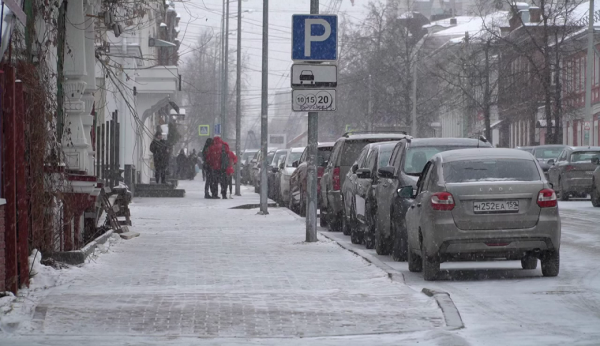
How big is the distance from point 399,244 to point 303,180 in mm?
11298

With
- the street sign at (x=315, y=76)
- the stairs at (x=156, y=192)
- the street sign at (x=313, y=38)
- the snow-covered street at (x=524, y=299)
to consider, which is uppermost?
the street sign at (x=313, y=38)

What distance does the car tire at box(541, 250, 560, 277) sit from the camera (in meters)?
13.1

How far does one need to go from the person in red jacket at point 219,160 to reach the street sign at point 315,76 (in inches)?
827

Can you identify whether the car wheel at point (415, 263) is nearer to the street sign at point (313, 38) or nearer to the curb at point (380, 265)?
the curb at point (380, 265)

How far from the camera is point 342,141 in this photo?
2298 cm

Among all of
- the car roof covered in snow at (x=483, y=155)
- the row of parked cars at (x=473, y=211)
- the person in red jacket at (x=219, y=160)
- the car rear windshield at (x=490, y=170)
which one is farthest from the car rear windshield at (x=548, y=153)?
the car rear windshield at (x=490, y=170)

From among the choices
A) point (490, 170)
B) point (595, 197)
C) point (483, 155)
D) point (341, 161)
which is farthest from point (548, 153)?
point (490, 170)

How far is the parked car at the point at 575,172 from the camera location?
35.8 meters

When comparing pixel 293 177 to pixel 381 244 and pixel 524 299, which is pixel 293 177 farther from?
pixel 524 299

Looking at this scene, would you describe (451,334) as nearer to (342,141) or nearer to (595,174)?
(342,141)

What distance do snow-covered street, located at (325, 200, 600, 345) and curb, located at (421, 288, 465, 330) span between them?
86 millimetres

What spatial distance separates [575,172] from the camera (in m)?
35.8

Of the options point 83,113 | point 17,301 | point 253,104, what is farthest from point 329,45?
point 253,104

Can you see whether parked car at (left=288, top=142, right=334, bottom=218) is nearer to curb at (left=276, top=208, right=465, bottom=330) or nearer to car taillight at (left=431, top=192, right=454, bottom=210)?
curb at (left=276, top=208, right=465, bottom=330)
